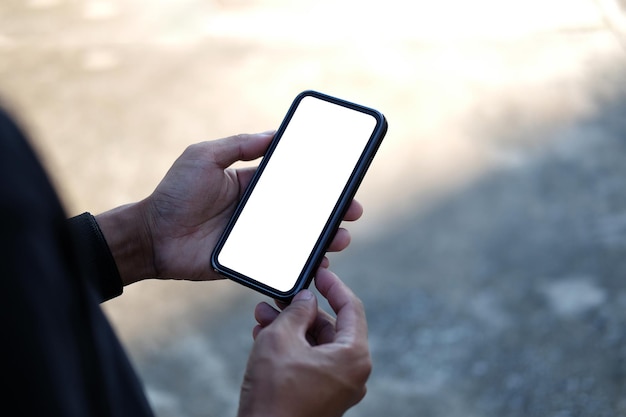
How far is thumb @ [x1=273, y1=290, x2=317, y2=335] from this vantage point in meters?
0.90

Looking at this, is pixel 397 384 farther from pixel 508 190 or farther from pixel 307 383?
pixel 307 383

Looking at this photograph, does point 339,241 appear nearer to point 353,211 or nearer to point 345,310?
point 353,211

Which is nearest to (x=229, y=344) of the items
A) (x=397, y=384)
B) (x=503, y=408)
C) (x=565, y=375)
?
(x=397, y=384)

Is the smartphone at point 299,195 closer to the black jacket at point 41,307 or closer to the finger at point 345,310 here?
the finger at point 345,310

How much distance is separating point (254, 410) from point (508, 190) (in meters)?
1.50

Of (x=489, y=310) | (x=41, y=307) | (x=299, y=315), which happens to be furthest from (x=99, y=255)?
(x=489, y=310)

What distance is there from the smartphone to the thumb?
17 centimetres

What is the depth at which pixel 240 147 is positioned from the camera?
1.27 meters

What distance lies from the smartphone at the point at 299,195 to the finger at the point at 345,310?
8 centimetres

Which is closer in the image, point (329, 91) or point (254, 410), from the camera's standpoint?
point (254, 410)

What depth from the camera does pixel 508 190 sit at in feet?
6.95

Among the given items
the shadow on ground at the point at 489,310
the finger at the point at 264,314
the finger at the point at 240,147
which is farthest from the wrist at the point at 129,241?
the shadow on ground at the point at 489,310

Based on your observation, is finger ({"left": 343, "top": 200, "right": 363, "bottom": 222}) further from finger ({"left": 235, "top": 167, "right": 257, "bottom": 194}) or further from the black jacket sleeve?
the black jacket sleeve

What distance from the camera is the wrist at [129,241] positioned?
1230 mm
